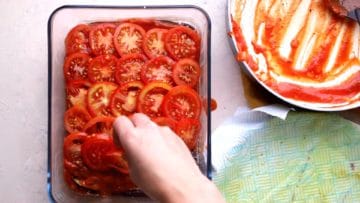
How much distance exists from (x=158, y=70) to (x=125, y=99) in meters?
0.06

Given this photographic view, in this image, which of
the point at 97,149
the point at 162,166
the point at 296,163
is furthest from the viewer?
the point at 296,163

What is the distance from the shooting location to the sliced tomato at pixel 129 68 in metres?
0.79

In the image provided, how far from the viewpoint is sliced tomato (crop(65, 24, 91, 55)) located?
2.63ft

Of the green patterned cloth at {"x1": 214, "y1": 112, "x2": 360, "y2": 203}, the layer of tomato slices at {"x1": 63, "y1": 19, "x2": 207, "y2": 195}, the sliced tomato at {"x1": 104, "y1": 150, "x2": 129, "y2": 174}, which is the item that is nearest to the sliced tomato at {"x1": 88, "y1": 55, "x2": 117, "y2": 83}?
the layer of tomato slices at {"x1": 63, "y1": 19, "x2": 207, "y2": 195}

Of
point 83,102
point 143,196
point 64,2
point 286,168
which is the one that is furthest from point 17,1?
point 286,168

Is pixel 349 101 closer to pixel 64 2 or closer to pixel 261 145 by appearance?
pixel 261 145

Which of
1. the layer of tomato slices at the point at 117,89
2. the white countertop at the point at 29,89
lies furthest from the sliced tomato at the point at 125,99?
the white countertop at the point at 29,89

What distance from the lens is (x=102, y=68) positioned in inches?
31.2

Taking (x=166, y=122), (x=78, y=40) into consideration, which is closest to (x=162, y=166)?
(x=166, y=122)

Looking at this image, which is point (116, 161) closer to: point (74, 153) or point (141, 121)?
point (74, 153)

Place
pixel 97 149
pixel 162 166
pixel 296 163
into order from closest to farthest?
pixel 162 166 → pixel 97 149 → pixel 296 163

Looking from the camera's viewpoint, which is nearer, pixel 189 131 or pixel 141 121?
pixel 141 121

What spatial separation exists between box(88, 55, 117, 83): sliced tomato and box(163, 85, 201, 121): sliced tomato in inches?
3.5

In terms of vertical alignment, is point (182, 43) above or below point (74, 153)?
above
